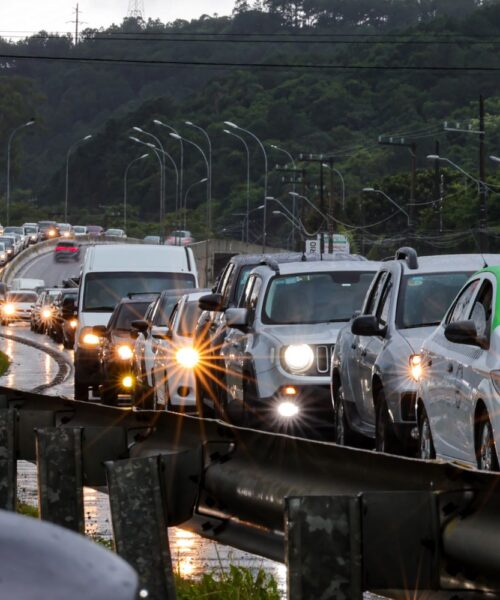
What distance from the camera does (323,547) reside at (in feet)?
15.5

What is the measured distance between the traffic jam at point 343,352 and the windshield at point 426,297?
1cm

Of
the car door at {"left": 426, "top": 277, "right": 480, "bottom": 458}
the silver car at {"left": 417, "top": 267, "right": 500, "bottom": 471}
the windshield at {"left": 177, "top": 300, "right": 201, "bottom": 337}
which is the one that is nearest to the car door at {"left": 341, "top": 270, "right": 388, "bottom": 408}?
the silver car at {"left": 417, "top": 267, "right": 500, "bottom": 471}

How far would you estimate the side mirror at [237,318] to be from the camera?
55.5 feet

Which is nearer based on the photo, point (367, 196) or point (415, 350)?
point (415, 350)

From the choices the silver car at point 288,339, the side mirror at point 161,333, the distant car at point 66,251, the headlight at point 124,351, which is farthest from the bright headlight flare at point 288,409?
the distant car at point 66,251

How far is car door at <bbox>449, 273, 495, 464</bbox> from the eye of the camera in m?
10.2

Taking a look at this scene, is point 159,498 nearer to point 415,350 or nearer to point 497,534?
point 497,534

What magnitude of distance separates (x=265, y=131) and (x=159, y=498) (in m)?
174

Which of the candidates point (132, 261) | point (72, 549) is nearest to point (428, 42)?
point (132, 261)

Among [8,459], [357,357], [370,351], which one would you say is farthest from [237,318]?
[8,459]

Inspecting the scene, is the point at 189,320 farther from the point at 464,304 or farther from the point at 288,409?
the point at 464,304

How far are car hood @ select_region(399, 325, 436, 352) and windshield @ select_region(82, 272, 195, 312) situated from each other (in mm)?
16742

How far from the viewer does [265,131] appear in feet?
587

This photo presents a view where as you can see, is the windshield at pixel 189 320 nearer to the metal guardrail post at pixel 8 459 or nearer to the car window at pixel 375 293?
the car window at pixel 375 293
